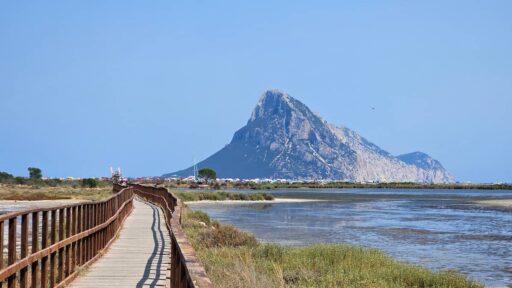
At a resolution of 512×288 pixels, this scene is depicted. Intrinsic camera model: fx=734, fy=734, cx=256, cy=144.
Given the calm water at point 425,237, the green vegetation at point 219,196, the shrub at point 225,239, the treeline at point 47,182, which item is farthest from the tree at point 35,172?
the shrub at point 225,239

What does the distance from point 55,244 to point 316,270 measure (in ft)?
29.4

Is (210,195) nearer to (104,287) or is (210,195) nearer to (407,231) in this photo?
(407,231)

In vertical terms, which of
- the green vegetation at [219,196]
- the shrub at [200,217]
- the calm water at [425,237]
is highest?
the green vegetation at [219,196]

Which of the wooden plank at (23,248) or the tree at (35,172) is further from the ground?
the tree at (35,172)

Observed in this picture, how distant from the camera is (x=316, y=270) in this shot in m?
19.0

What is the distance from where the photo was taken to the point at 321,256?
68.3 feet

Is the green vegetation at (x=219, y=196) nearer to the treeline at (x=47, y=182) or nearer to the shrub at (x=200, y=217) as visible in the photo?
the treeline at (x=47, y=182)

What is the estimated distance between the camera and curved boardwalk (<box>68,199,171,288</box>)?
1260cm

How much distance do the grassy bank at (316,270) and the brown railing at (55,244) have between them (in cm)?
253

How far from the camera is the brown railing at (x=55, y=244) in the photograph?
9031 millimetres

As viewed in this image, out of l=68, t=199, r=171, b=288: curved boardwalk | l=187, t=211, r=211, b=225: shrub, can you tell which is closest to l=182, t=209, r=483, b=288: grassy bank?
l=68, t=199, r=171, b=288: curved boardwalk

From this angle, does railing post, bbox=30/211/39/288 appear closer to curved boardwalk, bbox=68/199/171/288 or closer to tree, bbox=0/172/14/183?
curved boardwalk, bbox=68/199/171/288

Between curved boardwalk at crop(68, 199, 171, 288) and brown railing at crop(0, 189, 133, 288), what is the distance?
0.29 meters

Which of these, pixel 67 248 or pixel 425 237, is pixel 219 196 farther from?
pixel 67 248
